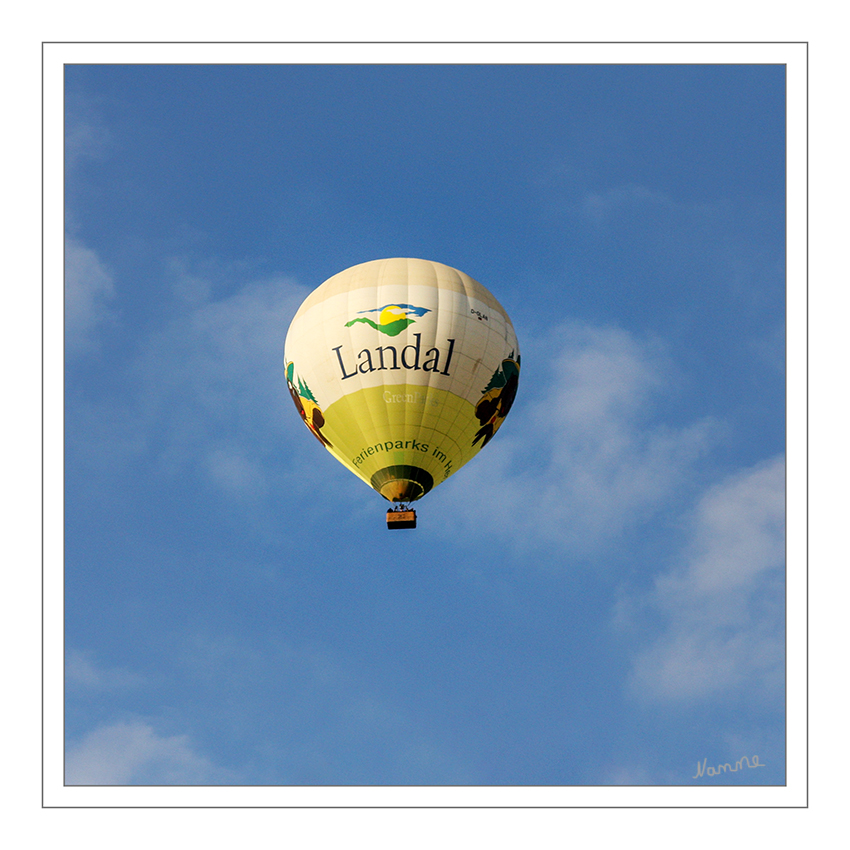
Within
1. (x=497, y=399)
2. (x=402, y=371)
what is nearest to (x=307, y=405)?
(x=402, y=371)

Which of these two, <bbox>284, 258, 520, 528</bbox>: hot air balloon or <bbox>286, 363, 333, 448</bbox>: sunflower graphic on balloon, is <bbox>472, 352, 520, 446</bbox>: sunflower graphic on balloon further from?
<bbox>286, 363, 333, 448</bbox>: sunflower graphic on balloon

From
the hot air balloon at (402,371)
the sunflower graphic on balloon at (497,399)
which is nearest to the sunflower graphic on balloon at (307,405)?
the hot air balloon at (402,371)

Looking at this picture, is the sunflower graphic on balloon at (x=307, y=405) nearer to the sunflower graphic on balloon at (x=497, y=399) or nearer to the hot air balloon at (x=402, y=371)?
the hot air balloon at (x=402, y=371)

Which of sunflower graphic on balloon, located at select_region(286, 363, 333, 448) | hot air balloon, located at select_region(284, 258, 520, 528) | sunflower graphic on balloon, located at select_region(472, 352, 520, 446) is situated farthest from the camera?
sunflower graphic on balloon, located at select_region(286, 363, 333, 448)

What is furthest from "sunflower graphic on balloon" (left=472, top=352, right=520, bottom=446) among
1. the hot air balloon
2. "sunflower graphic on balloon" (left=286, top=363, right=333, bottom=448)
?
"sunflower graphic on balloon" (left=286, top=363, right=333, bottom=448)

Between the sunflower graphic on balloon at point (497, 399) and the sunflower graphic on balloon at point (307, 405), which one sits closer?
the sunflower graphic on balloon at point (497, 399)
